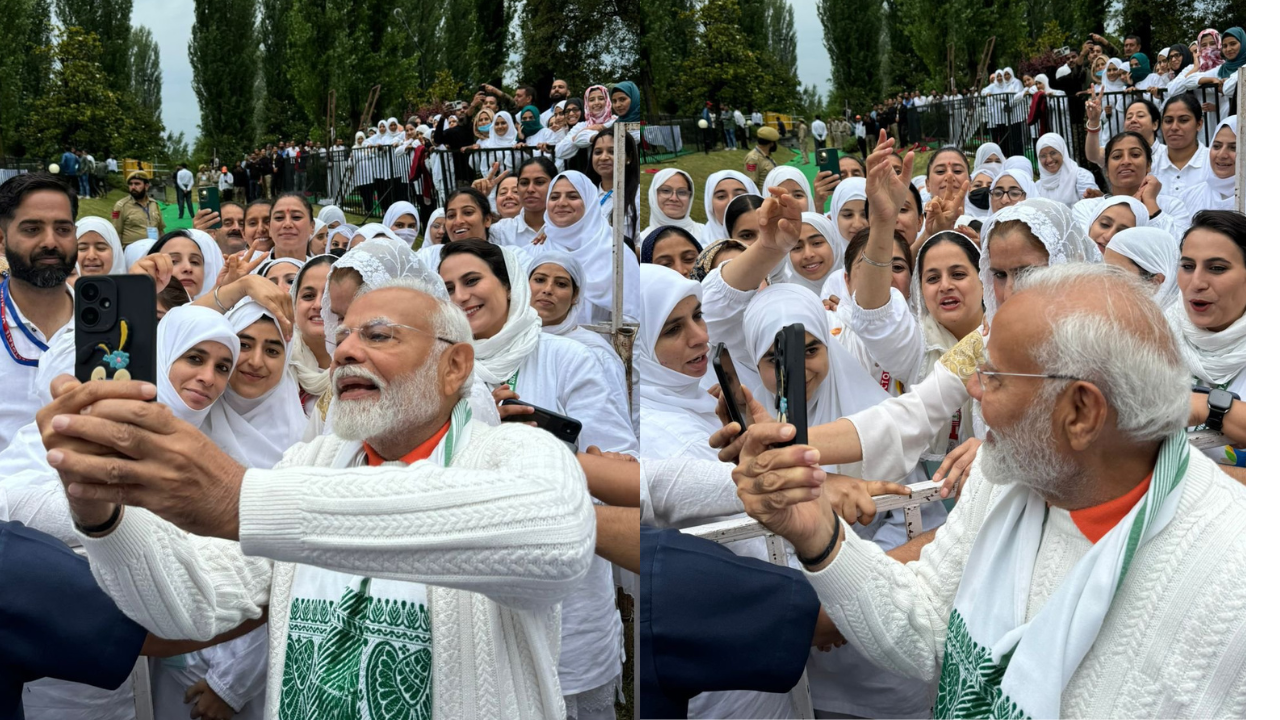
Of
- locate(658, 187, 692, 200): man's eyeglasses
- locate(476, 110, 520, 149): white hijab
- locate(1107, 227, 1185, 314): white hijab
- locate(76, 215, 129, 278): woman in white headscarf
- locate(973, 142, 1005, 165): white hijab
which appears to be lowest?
locate(1107, 227, 1185, 314): white hijab

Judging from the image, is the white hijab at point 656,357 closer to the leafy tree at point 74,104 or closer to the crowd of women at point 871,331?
the crowd of women at point 871,331

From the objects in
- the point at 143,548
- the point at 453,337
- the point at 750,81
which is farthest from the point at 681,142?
the point at 143,548

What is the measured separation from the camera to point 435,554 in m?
1.44

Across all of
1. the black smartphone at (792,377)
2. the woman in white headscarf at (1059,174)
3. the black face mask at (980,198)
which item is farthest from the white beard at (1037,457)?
the woman in white headscarf at (1059,174)

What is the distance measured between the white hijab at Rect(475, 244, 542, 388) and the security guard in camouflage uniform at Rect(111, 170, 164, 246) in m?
6.88

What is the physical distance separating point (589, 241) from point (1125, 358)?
3.29 meters

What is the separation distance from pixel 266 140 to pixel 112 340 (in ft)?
54.8

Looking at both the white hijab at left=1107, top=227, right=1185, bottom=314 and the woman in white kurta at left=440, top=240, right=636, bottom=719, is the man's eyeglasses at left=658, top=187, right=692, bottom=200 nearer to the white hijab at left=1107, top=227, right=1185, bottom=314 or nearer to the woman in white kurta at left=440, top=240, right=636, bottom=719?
the woman in white kurta at left=440, top=240, right=636, bottom=719

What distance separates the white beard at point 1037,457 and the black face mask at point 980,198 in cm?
490

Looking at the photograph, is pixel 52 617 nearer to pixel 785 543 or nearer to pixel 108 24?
pixel 785 543

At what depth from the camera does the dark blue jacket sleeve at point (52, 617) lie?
1.93 meters

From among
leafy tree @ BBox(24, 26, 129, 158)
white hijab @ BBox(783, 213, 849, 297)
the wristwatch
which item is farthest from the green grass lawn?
leafy tree @ BBox(24, 26, 129, 158)

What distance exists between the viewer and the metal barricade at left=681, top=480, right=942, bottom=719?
216 cm

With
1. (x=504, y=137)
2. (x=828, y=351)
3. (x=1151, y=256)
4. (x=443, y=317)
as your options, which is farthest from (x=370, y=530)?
(x=504, y=137)
